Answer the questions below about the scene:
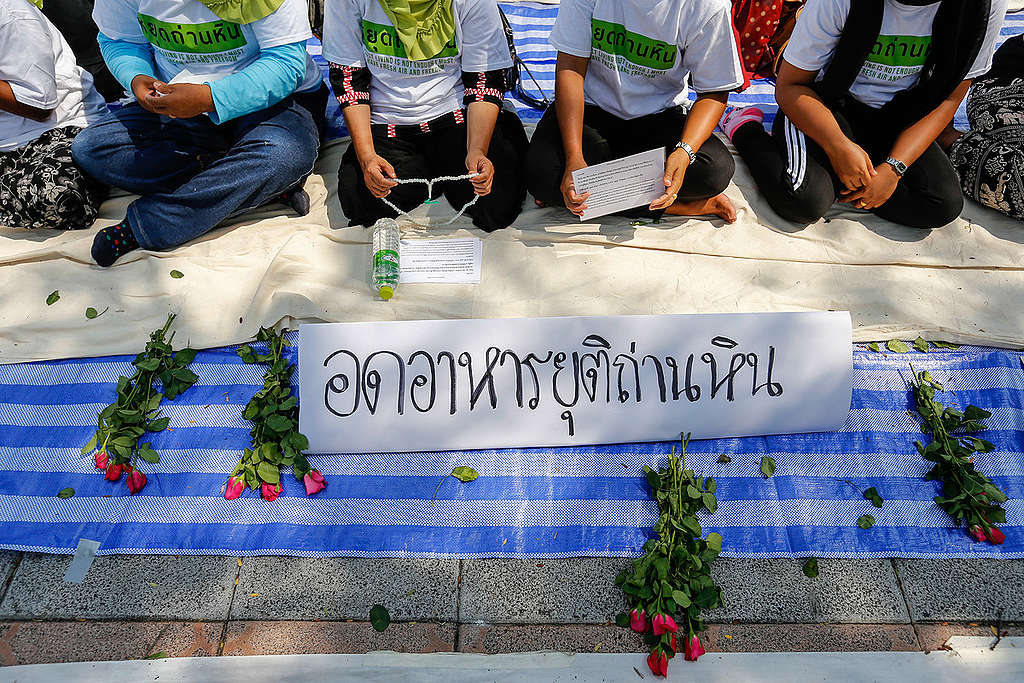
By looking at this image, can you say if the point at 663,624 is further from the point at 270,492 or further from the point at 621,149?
the point at 621,149

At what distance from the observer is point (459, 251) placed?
2.30m

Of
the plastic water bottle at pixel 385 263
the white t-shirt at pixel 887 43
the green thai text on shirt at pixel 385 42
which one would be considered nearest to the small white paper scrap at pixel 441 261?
the plastic water bottle at pixel 385 263

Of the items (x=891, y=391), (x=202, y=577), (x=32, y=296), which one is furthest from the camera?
(x=32, y=296)

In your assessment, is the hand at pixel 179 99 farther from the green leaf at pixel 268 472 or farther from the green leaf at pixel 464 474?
the green leaf at pixel 464 474

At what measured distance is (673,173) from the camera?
2172mm

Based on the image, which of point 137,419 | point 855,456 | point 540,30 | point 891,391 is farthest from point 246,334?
point 540,30

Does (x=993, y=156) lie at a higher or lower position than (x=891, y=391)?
higher

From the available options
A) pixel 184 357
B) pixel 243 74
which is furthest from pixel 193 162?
pixel 184 357

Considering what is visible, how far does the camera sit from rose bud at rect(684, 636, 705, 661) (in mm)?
1453

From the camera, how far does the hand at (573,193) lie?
7.30ft

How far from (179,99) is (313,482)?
4.35 ft

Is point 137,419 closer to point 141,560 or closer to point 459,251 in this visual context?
point 141,560

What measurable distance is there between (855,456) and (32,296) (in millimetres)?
2509

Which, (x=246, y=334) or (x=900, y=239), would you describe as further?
(x=900, y=239)
